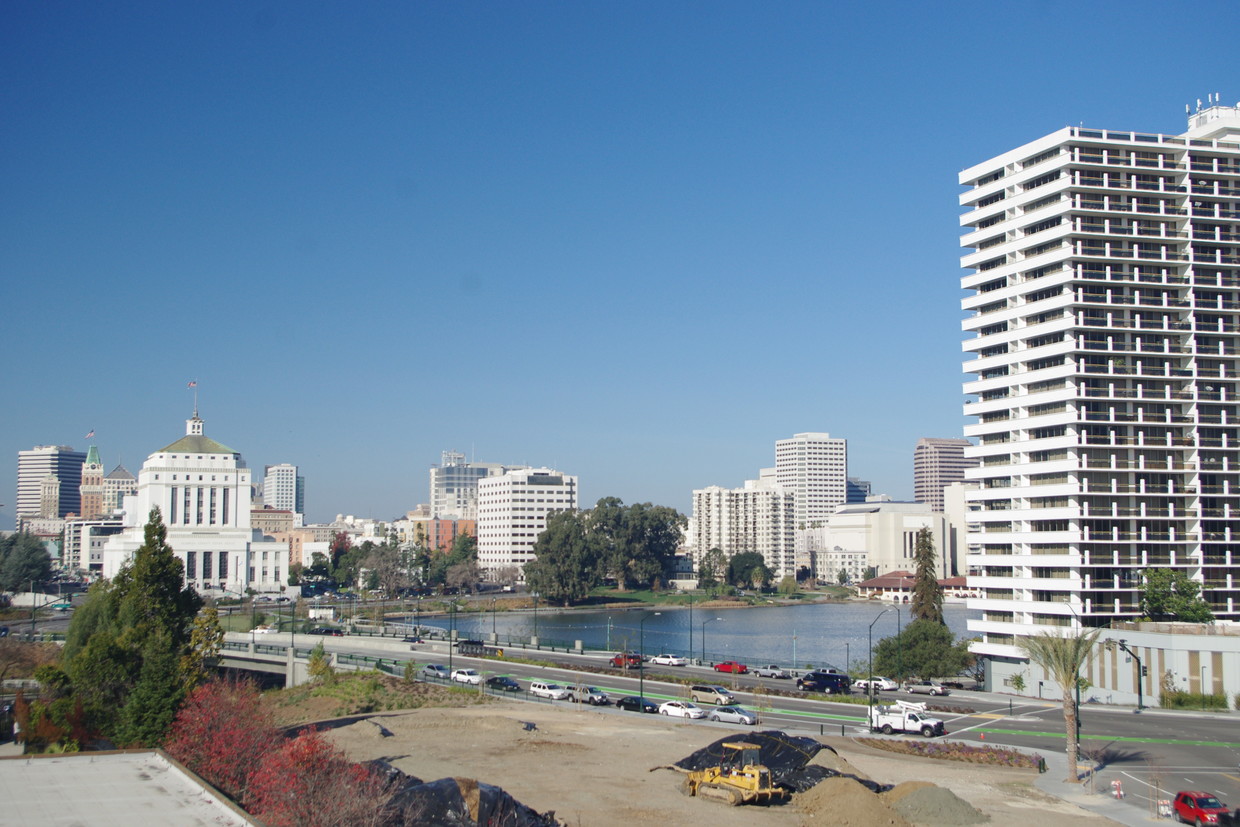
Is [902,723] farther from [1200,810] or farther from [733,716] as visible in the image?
[1200,810]

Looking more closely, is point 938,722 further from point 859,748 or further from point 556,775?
point 556,775

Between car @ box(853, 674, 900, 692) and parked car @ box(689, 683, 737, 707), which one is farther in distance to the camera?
car @ box(853, 674, 900, 692)

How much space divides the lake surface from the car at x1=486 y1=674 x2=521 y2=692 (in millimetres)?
29788

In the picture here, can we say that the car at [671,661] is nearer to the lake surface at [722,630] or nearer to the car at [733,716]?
the lake surface at [722,630]

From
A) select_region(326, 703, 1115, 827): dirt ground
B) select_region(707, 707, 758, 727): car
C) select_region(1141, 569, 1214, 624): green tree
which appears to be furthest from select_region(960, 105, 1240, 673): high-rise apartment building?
select_region(326, 703, 1115, 827): dirt ground

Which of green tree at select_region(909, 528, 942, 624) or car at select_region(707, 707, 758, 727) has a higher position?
green tree at select_region(909, 528, 942, 624)

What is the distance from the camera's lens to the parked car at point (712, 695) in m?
63.8

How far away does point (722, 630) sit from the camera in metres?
151

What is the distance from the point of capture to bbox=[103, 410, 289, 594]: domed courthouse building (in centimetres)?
18175

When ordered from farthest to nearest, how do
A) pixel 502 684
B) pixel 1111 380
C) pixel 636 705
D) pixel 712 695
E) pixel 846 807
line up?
1. pixel 1111 380
2. pixel 502 684
3. pixel 712 695
4. pixel 636 705
5. pixel 846 807

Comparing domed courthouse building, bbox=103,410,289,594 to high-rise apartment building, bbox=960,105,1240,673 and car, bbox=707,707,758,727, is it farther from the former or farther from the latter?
high-rise apartment building, bbox=960,105,1240,673

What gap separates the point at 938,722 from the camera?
2160 inches

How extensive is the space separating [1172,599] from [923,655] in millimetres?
17254

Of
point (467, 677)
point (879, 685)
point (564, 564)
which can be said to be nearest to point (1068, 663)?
point (879, 685)
